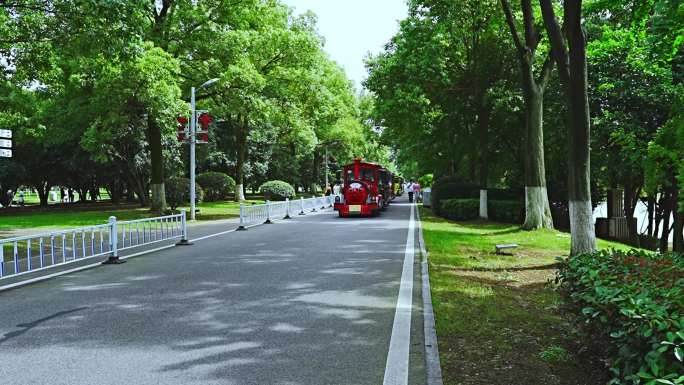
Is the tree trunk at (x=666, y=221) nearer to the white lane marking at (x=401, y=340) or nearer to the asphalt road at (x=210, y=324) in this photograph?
the asphalt road at (x=210, y=324)

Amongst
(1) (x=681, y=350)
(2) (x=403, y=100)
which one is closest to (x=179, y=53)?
(2) (x=403, y=100)

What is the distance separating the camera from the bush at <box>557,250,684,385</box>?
2.84 metres

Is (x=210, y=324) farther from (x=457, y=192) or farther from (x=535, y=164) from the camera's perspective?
(x=457, y=192)

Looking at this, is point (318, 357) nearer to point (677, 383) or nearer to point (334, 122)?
point (677, 383)

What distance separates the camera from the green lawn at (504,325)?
4.54 m

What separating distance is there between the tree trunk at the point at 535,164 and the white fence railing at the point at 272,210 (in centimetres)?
1030

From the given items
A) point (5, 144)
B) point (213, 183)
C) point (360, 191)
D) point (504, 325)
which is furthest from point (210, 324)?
point (213, 183)

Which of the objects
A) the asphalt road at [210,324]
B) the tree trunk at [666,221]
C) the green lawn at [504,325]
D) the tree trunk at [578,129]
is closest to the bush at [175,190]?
the asphalt road at [210,324]

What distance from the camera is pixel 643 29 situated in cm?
1123

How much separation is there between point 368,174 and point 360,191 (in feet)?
9.17

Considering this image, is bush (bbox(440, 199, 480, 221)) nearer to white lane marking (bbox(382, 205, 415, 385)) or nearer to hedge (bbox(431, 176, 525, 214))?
hedge (bbox(431, 176, 525, 214))

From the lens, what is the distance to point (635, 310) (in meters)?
3.30

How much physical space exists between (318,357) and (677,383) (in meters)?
3.10

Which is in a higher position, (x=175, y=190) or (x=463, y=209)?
(x=175, y=190)
